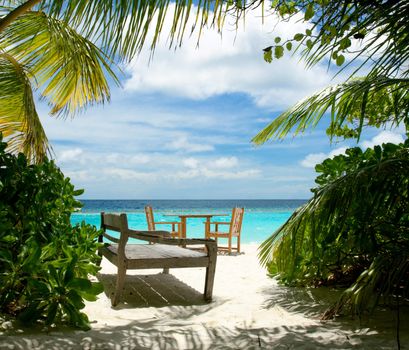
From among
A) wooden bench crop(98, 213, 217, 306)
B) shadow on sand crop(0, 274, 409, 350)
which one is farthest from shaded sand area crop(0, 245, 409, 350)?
wooden bench crop(98, 213, 217, 306)

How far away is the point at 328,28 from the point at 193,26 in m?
0.85

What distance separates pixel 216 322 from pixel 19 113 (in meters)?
3.38

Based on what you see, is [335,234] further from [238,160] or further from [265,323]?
[238,160]

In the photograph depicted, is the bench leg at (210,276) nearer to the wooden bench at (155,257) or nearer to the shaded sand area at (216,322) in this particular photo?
the wooden bench at (155,257)

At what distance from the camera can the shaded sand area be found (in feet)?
8.85

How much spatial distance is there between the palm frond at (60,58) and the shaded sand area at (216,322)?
7.13 feet

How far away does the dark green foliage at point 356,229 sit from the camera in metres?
2.90

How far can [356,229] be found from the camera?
12.3 ft

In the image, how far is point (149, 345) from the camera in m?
2.69

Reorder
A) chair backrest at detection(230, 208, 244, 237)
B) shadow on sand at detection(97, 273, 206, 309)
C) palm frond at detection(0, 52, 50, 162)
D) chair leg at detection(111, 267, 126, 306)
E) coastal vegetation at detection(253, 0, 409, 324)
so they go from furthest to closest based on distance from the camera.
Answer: chair backrest at detection(230, 208, 244, 237) → palm frond at detection(0, 52, 50, 162) → shadow on sand at detection(97, 273, 206, 309) → chair leg at detection(111, 267, 126, 306) → coastal vegetation at detection(253, 0, 409, 324)

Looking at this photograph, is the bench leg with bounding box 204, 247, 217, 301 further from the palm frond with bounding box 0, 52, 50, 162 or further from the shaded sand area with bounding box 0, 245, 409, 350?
the palm frond with bounding box 0, 52, 50, 162

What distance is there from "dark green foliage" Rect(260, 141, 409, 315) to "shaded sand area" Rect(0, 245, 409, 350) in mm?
201

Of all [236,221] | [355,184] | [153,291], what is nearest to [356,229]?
[355,184]

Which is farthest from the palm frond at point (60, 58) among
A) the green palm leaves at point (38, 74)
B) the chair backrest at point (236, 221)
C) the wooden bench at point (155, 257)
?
the chair backrest at point (236, 221)
